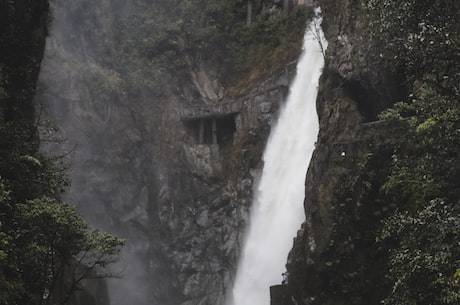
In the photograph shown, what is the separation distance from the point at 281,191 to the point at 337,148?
735cm

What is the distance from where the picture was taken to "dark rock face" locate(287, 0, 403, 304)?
1484 centimetres

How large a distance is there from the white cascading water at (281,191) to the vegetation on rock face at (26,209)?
9.88 metres

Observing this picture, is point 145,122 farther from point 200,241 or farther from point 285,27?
point 285,27

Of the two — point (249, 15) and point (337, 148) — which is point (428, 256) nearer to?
point (337, 148)

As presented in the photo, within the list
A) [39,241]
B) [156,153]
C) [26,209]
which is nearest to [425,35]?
[26,209]

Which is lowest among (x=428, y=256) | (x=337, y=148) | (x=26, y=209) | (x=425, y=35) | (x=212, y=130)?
(x=428, y=256)

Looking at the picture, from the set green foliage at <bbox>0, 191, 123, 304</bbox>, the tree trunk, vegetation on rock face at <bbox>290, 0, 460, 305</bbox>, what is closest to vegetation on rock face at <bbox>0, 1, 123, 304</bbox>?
green foliage at <bbox>0, 191, 123, 304</bbox>

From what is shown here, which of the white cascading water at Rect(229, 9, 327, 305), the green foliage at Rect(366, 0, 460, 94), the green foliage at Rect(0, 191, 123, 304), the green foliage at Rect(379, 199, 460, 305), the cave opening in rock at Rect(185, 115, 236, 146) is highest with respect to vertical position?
the cave opening in rock at Rect(185, 115, 236, 146)

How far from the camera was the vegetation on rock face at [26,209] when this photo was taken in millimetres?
10180

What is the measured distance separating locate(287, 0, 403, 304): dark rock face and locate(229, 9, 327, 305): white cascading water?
4550mm

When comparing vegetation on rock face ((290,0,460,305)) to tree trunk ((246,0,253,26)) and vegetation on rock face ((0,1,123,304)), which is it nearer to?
vegetation on rock face ((0,1,123,304))

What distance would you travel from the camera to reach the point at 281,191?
2341 centimetres

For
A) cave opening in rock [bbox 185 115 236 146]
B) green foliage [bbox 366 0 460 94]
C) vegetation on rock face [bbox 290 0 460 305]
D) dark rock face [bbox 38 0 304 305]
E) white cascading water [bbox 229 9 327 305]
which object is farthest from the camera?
cave opening in rock [bbox 185 115 236 146]

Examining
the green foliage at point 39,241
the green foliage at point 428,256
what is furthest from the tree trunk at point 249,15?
the green foliage at point 428,256
